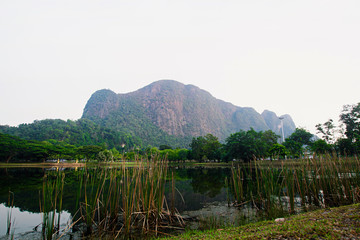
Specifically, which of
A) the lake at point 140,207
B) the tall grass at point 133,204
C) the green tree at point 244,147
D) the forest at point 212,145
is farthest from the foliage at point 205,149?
the tall grass at point 133,204

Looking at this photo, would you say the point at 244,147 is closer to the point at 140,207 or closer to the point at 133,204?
the point at 140,207

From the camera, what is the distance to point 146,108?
194 m

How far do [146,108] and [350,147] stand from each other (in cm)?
17294

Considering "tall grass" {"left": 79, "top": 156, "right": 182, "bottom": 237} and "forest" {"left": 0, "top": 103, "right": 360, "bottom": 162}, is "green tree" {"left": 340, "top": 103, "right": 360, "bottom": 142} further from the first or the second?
"tall grass" {"left": 79, "top": 156, "right": 182, "bottom": 237}

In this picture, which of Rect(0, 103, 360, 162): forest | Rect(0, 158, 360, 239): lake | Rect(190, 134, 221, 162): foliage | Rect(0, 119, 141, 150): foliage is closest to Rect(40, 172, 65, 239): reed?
Rect(0, 158, 360, 239): lake

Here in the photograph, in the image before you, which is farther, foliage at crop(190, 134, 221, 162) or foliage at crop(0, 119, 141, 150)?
foliage at crop(0, 119, 141, 150)

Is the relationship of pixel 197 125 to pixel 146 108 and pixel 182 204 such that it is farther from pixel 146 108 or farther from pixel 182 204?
pixel 182 204

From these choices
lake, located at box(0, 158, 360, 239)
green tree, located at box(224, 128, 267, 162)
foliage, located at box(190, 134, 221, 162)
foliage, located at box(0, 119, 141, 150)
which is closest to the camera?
lake, located at box(0, 158, 360, 239)

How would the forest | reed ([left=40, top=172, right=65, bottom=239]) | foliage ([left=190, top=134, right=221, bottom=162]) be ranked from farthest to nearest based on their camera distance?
foliage ([left=190, top=134, right=221, bottom=162]), the forest, reed ([left=40, top=172, right=65, bottom=239])

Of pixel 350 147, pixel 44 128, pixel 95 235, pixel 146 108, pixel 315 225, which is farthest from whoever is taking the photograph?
pixel 146 108

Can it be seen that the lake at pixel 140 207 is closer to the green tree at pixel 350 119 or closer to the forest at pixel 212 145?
the forest at pixel 212 145

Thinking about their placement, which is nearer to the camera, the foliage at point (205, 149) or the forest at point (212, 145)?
the forest at point (212, 145)

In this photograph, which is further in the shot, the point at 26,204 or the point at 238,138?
the point at 238,138

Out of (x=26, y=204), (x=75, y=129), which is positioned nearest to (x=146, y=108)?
(x=75, y=129)
